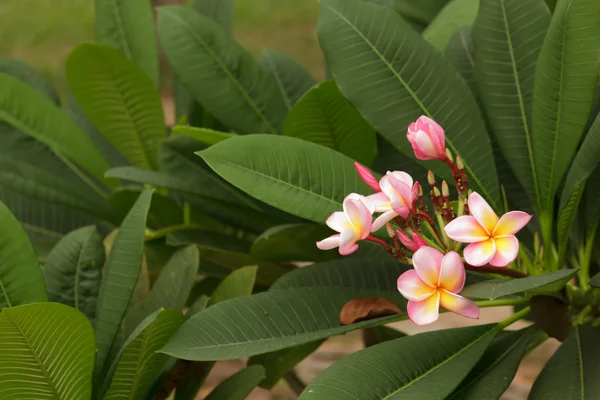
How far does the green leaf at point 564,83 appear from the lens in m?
0.74

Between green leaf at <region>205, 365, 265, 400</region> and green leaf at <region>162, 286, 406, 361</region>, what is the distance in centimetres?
9

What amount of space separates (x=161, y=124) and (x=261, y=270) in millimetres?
246

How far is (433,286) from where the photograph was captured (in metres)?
0.61

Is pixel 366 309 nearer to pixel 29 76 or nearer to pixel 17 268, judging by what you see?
pixel 17 268

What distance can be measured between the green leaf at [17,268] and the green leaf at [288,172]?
201mm

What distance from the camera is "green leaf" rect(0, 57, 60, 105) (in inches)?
46.8

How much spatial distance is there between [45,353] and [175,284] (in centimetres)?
20

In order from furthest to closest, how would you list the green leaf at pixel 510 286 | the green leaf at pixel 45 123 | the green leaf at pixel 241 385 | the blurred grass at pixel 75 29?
the blurred grass at pixel 75 29 → the green leaf at pixel 45 123 → the green leaf at pixel 241 385 → the green leaf at pixel 510 286

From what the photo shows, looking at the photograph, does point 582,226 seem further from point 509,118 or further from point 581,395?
point 581,395

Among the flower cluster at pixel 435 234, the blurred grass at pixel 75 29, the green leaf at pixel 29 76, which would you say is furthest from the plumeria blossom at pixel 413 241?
the blurred grass at pixel 75 29

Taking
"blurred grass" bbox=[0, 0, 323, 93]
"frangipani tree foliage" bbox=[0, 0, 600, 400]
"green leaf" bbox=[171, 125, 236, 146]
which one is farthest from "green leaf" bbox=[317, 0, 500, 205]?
"blurred grass" bbox=[0, 0, 323, 93]

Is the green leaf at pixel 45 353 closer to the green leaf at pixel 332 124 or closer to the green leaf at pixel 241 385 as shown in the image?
the green leaf at pixel 241 385

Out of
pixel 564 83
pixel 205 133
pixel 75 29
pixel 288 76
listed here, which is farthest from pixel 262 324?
pixel 75 29

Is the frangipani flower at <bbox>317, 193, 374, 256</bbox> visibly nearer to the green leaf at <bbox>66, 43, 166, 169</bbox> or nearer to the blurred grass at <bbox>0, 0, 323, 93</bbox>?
the green leaf at <bbox>66, 43, 166, 169</bbox>
